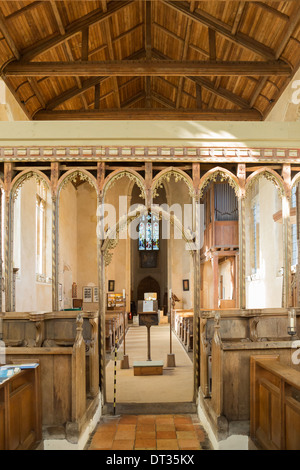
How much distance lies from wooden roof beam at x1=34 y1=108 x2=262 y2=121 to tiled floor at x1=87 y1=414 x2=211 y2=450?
7957 millimetres

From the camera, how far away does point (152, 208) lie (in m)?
5.65

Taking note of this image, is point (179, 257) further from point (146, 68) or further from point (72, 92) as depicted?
point (146, 68)

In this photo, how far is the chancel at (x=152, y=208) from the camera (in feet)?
13.3

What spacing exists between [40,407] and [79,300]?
1243 centimetres

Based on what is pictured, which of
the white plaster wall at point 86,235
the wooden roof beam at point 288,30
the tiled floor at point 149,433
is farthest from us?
the white plaster wall at point 86,235

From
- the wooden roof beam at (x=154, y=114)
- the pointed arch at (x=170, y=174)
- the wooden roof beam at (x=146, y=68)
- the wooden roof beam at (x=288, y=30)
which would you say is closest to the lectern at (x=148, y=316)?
the pointed arch at (x=170, y=174)

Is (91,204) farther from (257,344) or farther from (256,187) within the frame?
(257,344)

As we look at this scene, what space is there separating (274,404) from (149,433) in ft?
5.38

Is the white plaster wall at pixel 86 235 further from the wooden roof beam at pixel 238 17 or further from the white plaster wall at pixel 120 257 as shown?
the wooden roof beam at pixel 238 17

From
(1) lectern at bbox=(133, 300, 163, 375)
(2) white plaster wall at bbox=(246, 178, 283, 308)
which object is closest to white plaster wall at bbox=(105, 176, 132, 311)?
(2) white plaster wall at bbox=(246, 178, 283, 308)

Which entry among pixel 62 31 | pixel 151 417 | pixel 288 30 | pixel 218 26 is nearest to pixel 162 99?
pixel 218 26

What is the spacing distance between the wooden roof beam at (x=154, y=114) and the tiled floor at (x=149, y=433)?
7957 millimetres

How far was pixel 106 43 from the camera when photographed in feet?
33.5

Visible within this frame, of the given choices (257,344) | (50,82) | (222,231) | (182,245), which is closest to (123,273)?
(182,245)
